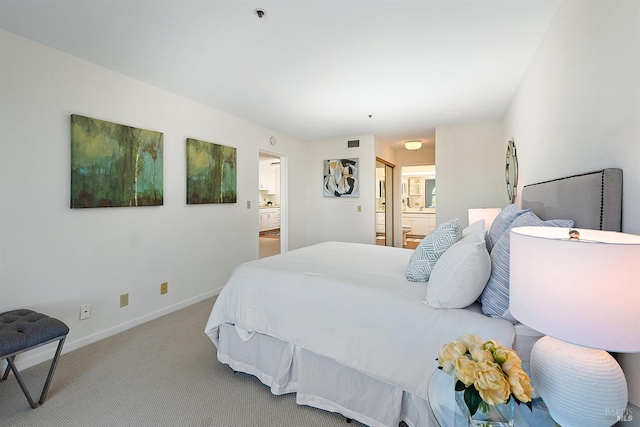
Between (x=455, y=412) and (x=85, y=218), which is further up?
(x=85, y=218)

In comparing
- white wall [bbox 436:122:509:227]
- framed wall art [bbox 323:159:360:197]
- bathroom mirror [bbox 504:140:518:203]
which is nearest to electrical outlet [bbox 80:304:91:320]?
framed wall art [bbox 323:159:360:197]

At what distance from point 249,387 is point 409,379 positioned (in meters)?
1.10

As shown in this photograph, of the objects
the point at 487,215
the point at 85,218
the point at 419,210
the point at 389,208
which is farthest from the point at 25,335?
the point at 419,210

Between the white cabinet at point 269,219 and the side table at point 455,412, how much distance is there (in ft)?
29.2

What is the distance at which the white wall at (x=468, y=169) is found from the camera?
4324 millimetres

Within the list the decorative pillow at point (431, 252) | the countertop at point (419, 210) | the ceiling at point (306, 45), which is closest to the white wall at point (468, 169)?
the ceiling at point (306, 45)

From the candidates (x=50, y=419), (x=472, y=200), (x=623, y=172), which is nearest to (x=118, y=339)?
(x=50, y=419)

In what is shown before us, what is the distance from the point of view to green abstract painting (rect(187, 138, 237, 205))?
339 cm

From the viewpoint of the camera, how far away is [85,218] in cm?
248

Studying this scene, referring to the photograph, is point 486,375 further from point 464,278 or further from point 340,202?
point 340,202

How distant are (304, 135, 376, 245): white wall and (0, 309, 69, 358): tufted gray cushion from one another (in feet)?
13.4

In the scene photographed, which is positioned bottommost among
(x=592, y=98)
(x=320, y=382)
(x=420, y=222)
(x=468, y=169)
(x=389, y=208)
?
(x=320, y=382)

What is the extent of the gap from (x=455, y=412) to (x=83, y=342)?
115 inches

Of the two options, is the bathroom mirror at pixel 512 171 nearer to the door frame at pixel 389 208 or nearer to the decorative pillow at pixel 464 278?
the decorative pillow at pixel 464 278
